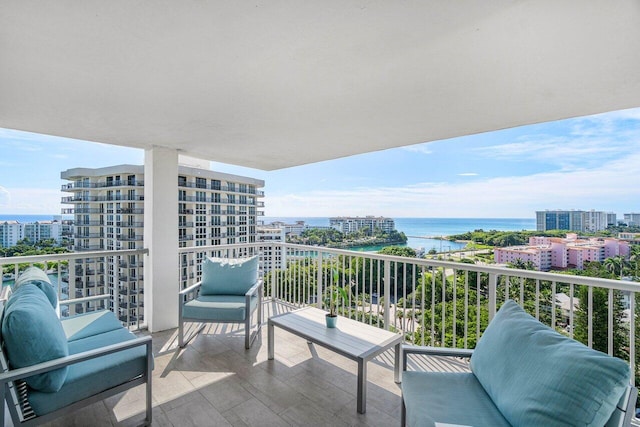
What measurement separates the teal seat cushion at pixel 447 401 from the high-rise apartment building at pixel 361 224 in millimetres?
4044

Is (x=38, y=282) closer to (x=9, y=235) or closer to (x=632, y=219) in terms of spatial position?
(x=9, y=235)

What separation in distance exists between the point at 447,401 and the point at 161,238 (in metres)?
3.63

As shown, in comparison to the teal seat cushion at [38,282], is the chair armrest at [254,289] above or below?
below

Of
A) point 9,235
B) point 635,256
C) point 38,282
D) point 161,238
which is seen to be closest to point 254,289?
point 161,238

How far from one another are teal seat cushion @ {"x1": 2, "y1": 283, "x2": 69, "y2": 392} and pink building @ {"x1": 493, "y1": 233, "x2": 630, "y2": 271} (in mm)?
4109

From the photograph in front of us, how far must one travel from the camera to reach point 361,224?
6.76 m

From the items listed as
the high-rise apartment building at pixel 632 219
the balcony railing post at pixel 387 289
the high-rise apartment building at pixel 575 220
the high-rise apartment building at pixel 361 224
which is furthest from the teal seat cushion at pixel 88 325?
the high-rise apartment building at pixel 632 219

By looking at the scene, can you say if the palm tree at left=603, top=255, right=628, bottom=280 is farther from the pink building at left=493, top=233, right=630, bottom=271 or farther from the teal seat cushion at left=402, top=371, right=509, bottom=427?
the teal seat cushion at left=402, top=371, right=509, bottom=427

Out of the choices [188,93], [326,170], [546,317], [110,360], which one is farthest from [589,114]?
[326,170]

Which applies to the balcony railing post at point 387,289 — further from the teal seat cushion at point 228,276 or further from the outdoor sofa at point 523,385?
the teal seat cushion at point 228,276

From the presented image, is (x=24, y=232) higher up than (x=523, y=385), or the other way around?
(x=24, y=232)

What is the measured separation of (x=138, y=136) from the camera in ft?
10.9

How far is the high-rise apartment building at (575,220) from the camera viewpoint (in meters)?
4.27

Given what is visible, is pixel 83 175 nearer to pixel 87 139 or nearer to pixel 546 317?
pixel 87 139
